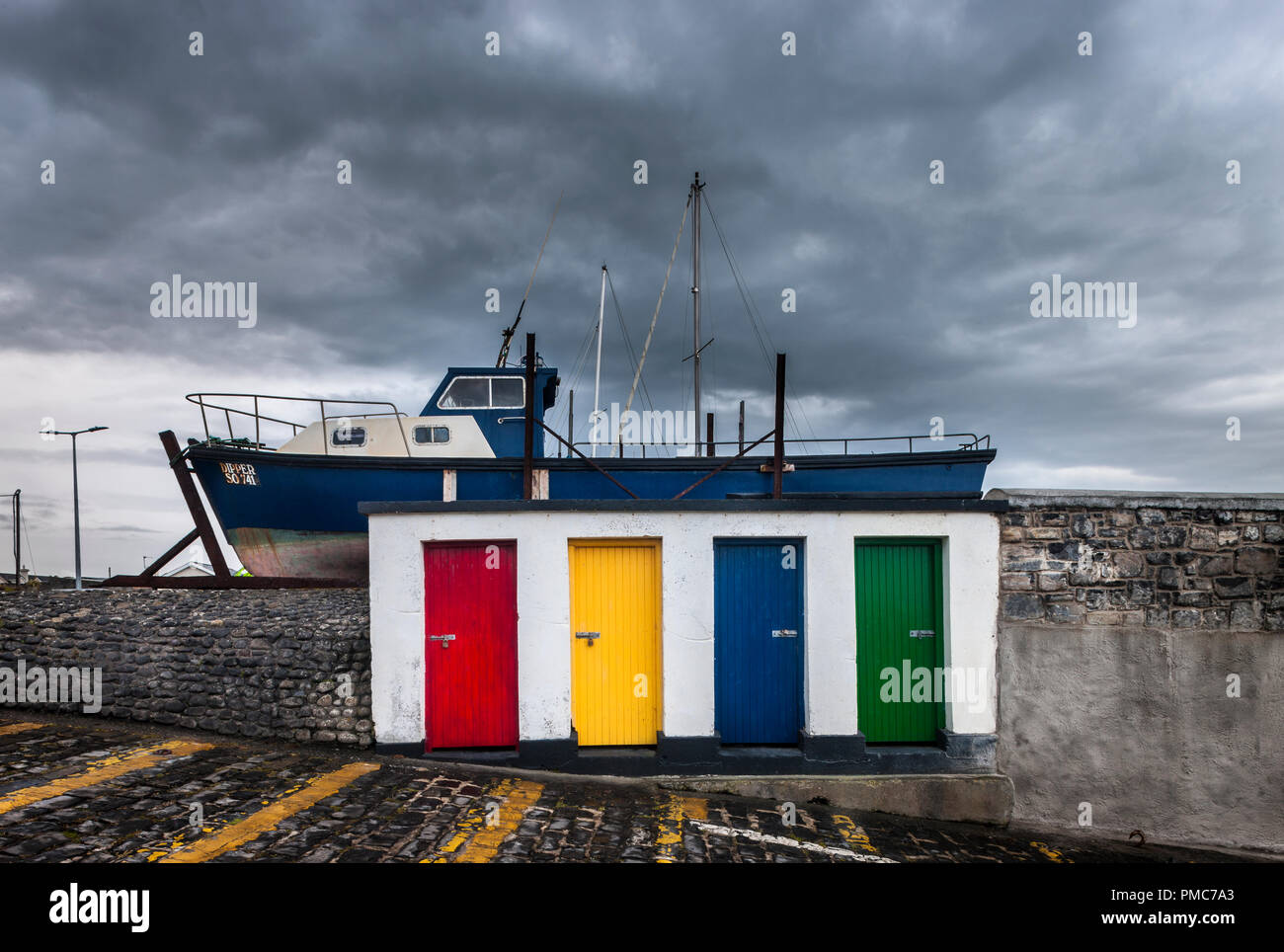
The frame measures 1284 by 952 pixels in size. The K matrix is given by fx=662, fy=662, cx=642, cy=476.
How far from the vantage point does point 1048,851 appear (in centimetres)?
703

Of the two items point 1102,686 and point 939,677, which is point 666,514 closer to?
point 939,677

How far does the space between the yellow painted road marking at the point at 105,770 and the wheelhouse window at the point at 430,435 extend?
843 cm

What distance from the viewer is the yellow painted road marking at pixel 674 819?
555 cm

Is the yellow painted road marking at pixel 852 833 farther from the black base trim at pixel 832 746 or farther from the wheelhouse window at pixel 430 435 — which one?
the wheelhouse window at pixel 430 435

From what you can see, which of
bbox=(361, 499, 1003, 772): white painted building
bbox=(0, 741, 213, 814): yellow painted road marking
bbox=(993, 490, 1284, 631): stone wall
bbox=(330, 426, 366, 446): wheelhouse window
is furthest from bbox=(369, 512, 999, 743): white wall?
bbox=(330, 426, 366, 446): wheelhouse window

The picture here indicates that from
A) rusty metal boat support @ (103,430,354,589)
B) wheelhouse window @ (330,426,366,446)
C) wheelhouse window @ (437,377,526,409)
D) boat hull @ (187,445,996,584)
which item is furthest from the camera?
wheelhouse window @ (437,377,526,409)

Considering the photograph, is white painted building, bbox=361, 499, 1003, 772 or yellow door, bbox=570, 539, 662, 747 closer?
white painted building, bbox=361, 499, 1003, 772

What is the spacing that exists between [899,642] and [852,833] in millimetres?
2269

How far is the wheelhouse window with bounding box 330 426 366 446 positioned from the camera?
49.6 feet

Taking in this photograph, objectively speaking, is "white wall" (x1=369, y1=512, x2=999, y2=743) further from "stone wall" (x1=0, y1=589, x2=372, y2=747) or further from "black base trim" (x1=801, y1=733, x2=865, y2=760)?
"stone wall" (x1=0, y1=589, x2=372, y2=747)

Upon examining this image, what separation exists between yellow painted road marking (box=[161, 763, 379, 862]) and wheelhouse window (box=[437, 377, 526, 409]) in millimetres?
10008

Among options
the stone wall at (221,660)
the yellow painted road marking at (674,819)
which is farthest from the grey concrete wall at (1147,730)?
the stone wall at (221,660)
